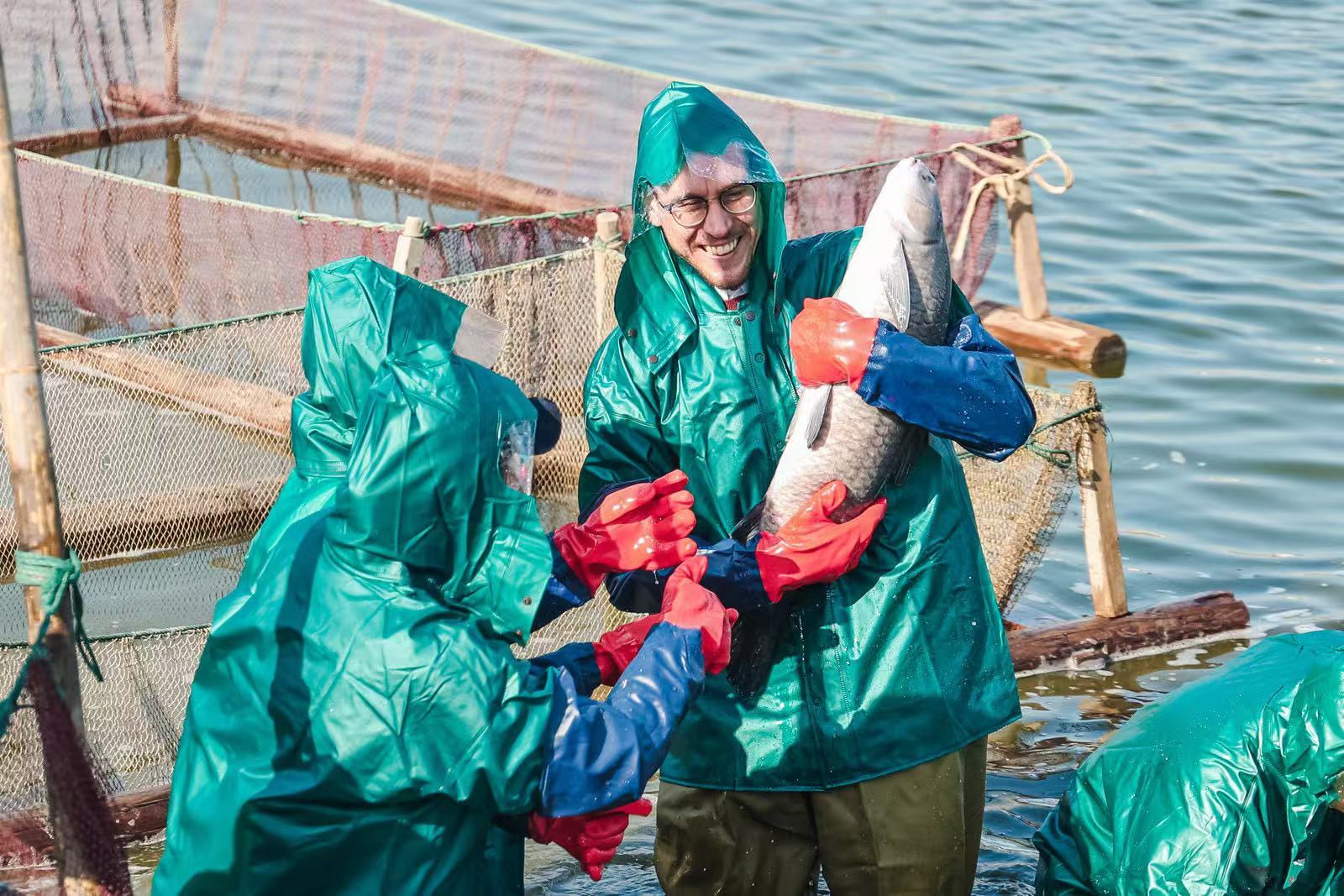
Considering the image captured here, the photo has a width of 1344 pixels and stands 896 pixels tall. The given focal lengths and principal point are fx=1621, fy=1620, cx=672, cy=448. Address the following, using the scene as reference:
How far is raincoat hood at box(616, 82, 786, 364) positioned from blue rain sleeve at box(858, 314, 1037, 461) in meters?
0.37

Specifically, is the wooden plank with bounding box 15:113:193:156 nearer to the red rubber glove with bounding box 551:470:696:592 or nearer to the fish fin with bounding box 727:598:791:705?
the red rubber glove with bounding box 551:470:696:592

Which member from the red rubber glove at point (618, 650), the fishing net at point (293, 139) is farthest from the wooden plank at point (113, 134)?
the red rubber glove at point (618, 650)

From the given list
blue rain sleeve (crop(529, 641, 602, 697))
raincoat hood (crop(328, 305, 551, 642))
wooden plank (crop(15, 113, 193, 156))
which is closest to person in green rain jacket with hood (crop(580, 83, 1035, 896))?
blue rain sleeve (crop(529, 641, 602, 697))

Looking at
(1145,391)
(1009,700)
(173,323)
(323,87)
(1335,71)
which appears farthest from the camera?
(1335,71)

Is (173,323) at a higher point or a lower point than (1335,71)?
lower

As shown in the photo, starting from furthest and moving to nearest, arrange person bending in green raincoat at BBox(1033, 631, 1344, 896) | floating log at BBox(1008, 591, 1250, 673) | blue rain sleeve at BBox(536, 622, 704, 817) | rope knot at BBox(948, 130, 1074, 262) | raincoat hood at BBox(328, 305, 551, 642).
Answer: rope knot at BBox(948, 130, 1074, 262) < floating log at BBox(1008, 591, 1250, 673) < person bending in green raincoat at BBox(1033, 631, 1344, 896) < blue rain sleeve at BBox(536, 622, 704, 817) < raincoat hood at BBox(328, 305, 551, 642)

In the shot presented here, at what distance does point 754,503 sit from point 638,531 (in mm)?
376

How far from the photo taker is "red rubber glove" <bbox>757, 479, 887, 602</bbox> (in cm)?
355

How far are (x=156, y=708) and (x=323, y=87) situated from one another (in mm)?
7825

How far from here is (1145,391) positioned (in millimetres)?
10086

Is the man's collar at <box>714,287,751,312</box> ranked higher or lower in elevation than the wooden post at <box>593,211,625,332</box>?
higher

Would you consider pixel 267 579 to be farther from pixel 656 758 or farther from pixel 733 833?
pixel 733 833

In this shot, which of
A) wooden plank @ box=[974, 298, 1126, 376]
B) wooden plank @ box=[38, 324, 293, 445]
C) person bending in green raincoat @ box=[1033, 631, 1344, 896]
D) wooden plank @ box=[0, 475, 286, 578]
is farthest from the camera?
wooden plank @ box=[974, 298, 1126, 376]

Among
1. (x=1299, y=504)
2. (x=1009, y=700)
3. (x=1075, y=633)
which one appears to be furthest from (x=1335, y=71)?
(x=1009, y=700)
